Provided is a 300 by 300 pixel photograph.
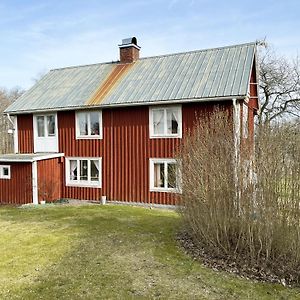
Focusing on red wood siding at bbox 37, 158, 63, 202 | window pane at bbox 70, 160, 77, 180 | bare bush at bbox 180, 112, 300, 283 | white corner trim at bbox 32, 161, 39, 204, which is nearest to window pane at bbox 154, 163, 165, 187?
window pane at bbox 70, 160, 77, 180

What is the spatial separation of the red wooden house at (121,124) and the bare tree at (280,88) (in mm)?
14086

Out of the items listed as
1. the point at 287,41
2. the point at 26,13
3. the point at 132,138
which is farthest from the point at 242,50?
the point at 287,41

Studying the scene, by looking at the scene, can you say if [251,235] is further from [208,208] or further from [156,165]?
[156,165]

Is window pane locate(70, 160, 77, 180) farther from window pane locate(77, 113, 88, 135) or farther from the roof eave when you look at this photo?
the roof eave

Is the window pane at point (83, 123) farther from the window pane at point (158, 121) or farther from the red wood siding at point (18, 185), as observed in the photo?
the window pane at point (158, 121)

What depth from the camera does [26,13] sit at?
14.4 metres

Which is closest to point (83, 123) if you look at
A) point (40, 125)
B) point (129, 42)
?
point (40, 125)

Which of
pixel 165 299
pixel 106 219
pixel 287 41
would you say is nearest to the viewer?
pixel 165 299

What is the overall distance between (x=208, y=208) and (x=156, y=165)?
24.6 ft

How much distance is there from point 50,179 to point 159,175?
537 cm

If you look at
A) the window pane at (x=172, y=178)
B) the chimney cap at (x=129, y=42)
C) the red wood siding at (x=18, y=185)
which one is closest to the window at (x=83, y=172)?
the red wood siding at (x=18, y=185)

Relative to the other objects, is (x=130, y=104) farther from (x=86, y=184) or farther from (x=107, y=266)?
(x=107, y=266)

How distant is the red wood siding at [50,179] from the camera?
1559cm

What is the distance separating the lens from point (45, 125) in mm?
17203
